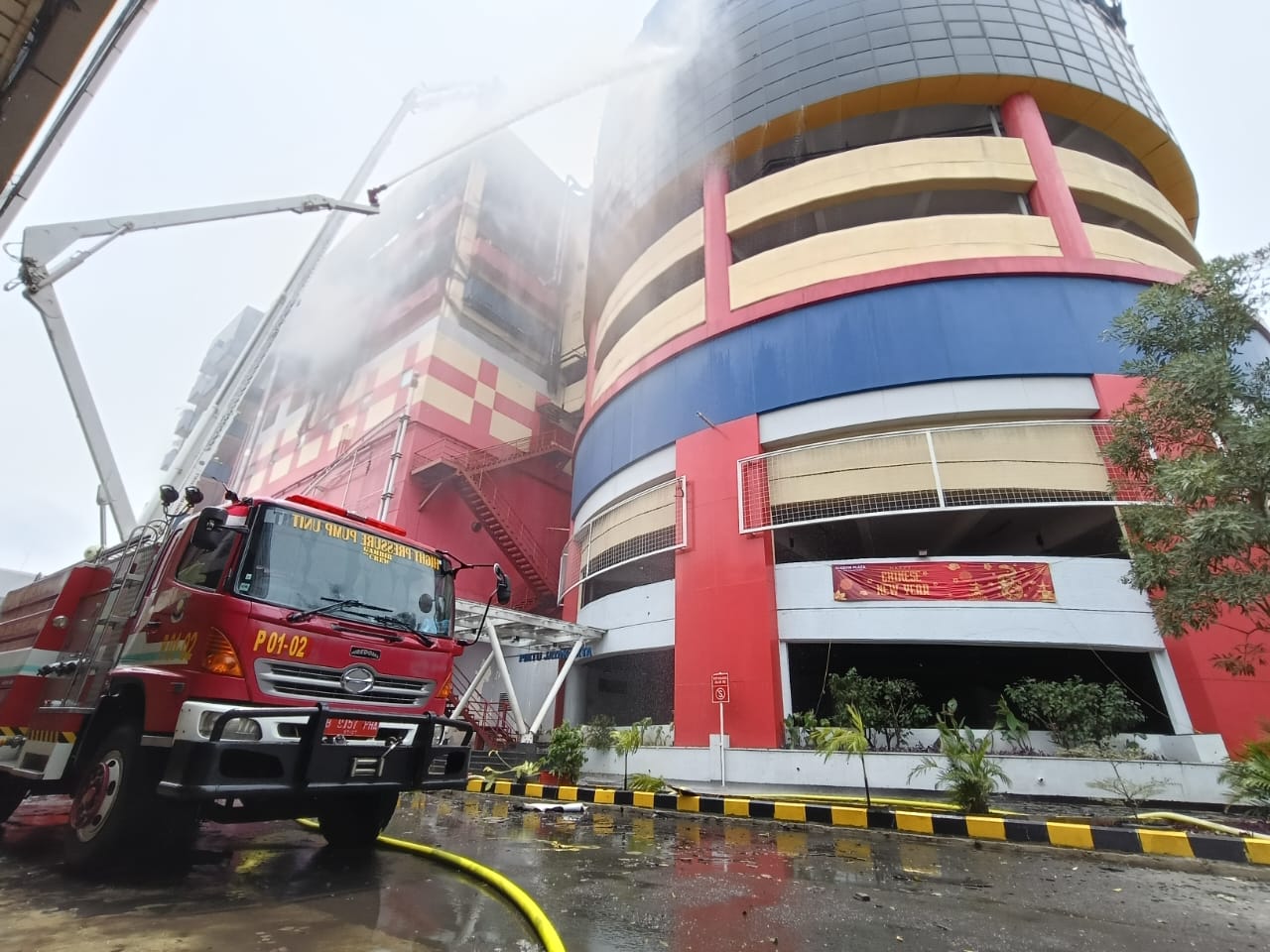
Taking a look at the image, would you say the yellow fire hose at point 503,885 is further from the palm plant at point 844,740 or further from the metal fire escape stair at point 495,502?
the metal fire escape stair at point 495,502

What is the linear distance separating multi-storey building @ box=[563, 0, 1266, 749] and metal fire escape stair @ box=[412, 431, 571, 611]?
2.94 metres

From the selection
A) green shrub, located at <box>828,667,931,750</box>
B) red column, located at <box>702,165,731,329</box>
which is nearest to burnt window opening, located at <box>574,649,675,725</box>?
green shrub, located at <box>828,667,931,750</box>

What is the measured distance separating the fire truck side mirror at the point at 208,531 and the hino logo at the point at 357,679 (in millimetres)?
1428

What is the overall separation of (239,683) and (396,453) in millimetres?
17999

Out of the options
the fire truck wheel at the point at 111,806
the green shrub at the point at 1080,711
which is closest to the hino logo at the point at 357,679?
the fire truck wheel at the point at 111,806

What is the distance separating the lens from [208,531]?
446 cm

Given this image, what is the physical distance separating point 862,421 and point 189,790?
12.4 metres

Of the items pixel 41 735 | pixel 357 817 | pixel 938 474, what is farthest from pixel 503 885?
pixel 938 474

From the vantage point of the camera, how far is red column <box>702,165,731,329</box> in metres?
15.8

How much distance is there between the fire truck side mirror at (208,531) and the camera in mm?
4426

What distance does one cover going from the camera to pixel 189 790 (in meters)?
3.50

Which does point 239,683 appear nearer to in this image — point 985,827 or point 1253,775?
point 985,827

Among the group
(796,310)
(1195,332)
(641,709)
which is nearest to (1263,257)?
(1195,332)

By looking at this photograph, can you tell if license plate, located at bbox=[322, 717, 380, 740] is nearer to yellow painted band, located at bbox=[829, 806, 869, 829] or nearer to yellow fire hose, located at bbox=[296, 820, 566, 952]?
yellow fire hose, located at bbox=[296, 820, 566, 952]
